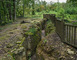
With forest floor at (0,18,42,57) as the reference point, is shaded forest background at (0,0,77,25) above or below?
above

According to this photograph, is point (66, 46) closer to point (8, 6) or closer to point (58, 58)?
point (58, 58)

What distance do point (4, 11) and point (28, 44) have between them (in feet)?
22.4

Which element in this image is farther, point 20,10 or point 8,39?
point 20,10

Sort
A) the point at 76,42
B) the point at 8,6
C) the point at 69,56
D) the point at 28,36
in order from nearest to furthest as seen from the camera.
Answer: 1. the point at 69,56
2. the point at 76,42
3. the point at 28,36
4. the point at 8,6

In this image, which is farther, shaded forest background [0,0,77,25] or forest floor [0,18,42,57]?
shaded forest background [0,0,77,25]

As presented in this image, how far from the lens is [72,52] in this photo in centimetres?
507

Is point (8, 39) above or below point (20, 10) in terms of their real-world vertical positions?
below

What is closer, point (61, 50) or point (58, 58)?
point (58, 58)

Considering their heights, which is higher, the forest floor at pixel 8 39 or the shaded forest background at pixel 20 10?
the shaded forest background at pixel 20 10

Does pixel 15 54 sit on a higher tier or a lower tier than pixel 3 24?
lower

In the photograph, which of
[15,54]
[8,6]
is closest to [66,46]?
[15,54]

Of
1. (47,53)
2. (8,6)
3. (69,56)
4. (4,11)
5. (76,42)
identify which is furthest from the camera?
(8,6)

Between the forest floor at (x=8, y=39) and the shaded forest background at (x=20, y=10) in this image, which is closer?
the forest floor at (x=8, y=39)

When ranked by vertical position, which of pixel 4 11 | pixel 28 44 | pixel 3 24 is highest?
pixel 4 11
